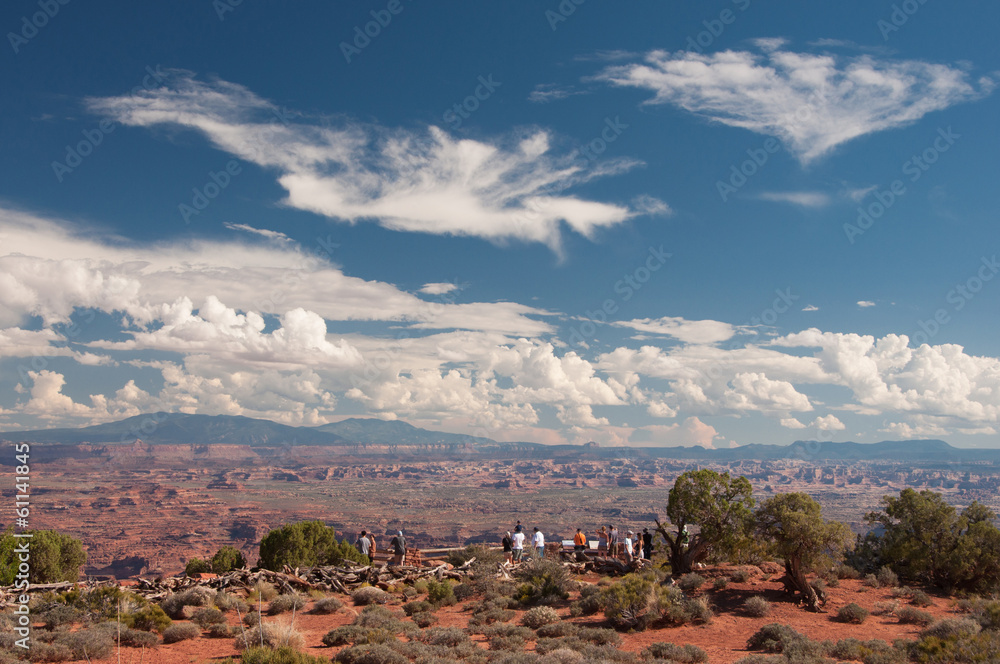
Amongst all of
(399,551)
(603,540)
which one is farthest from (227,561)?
(603,540)

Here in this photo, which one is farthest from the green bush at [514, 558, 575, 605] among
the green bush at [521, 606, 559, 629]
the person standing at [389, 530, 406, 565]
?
the person standing at [389, 530, 406, 565]

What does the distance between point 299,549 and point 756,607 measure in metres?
19.0

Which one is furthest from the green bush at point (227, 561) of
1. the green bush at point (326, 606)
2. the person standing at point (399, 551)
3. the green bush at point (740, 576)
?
the green bush at point (740, 576)

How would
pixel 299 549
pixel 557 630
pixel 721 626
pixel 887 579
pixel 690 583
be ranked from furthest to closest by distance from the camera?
pixel 299 549, pixel 887 579, pixel 690 583, pixel 721 626, pixel 557 630

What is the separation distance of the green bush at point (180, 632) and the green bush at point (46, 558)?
10.8 m

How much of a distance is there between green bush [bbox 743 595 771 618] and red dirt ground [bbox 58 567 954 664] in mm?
189

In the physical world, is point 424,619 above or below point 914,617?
below

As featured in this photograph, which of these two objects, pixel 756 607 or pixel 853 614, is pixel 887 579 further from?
pixel 756 607

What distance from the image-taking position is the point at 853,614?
15.5 metres

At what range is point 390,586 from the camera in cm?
1989

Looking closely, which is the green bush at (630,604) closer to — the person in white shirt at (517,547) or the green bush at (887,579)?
the person in white shirt at (517,547)

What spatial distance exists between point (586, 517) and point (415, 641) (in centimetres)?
13487

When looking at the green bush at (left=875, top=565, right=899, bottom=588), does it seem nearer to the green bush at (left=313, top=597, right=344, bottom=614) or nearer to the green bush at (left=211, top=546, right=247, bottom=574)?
the green bush at (left=313, top=597, right=344, bottom=614)

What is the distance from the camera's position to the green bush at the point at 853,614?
606 inches
